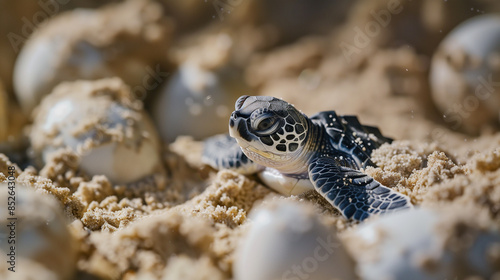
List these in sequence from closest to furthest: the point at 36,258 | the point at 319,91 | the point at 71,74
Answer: the point at 36,258
the point at 71,74
the point at 319,91

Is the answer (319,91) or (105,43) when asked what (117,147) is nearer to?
(105,43)

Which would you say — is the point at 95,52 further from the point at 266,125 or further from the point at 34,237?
the point at 34,237

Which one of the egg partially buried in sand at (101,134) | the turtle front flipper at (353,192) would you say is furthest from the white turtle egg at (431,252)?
the egg partially buried in sand at (101,134)

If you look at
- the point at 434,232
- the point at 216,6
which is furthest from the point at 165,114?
the point at 434,232

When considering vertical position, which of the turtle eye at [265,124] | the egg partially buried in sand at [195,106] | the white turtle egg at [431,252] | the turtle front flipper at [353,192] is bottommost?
the egg partially buried in sand at [195,106]

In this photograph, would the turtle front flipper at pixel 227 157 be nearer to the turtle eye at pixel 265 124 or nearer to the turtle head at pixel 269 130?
the turtle head at pixel 269 130

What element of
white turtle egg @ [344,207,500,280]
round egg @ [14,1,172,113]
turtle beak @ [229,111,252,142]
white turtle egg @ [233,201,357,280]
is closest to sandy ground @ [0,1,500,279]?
white turtle egg @ [344,207,500,280]

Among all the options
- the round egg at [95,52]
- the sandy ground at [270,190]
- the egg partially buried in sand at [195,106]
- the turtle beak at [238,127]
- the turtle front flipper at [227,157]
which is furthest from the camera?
the egg partially buried in sand at [195,106]

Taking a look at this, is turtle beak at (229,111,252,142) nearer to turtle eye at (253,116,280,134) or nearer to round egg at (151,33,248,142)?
turtle eye at (253,116,280,134)
